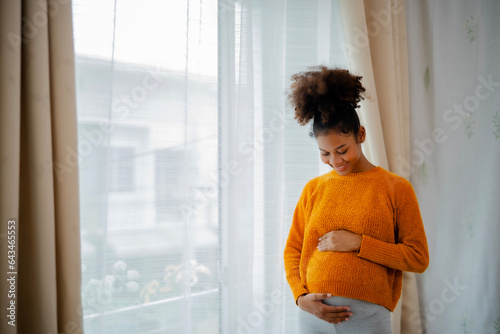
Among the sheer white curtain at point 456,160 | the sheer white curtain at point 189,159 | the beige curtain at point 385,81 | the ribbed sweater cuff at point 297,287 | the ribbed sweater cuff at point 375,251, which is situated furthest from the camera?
the sheer white curtain at point 456,160

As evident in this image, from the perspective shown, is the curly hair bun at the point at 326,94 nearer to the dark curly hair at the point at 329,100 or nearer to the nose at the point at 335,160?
the dark curly hair at the point at 329,100

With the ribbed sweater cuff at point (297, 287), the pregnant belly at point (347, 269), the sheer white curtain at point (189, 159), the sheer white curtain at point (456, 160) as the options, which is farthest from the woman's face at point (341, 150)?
the sheer white curtain at point (456, 160)

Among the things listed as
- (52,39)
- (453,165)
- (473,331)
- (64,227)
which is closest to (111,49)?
(52,39)

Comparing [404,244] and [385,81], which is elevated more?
[385,81]

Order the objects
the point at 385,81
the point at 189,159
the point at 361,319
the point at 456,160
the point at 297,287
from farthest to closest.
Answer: the point at 456,160
the point at 385,81
the point at 189,159
the point at 297,287
the point at 361,319

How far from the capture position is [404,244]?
3.36 ft

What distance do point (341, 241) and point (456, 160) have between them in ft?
4.32

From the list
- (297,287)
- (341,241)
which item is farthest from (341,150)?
(297,287)

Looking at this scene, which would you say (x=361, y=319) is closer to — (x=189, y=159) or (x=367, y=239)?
(x=367, y=239)

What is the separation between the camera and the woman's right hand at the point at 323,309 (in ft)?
3.28

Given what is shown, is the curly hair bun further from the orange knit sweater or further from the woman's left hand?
the woman's left hand

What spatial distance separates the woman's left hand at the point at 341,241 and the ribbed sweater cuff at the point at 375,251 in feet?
0.06

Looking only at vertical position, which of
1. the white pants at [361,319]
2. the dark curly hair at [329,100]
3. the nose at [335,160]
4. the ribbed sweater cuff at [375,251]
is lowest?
the white pants at [361,319]

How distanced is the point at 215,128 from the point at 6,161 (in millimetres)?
744
